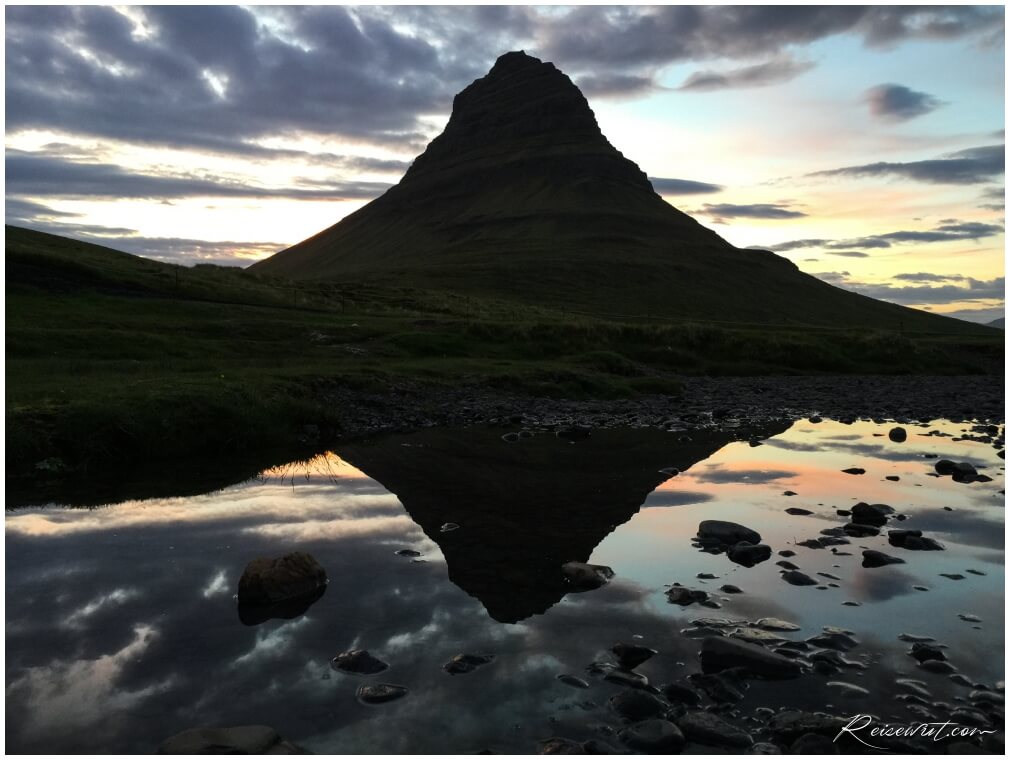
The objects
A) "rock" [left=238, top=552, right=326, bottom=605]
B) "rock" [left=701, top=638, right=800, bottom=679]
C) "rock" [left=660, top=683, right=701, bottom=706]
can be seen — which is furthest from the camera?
"rock" [left=238, top=552, right=326, bottom=605]

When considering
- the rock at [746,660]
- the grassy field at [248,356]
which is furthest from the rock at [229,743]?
the grassy field at [248,356]

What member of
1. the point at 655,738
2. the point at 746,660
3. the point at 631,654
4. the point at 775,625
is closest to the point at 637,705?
the point at 655,738

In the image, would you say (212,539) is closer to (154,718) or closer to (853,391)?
(154,718)

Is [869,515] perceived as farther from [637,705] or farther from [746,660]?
[637,705]

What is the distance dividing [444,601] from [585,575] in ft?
8.85

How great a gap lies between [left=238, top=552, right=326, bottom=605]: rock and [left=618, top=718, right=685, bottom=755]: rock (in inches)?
252

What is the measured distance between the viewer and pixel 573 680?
909cm

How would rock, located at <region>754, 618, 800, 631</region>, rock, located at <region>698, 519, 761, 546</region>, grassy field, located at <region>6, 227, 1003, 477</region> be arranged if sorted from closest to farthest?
rock, located at <region>754, 618, 800, 631</region> < rock, located at <region>698, 519, 761, 546</region> < grassy field, located at <region>6, 227, 1003, 477</region>

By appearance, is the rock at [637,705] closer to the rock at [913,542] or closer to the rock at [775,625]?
the rock at [775,625]

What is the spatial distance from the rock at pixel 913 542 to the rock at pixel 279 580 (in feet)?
39.3

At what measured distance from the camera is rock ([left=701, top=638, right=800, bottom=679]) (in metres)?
9.12

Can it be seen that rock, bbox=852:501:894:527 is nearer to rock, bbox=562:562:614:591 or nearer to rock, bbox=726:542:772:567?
rock, bbox=726:542:772:567

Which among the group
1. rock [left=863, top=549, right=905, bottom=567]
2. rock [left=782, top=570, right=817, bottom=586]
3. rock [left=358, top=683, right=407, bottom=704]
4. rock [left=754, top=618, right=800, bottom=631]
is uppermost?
rock [left=863, top=549, right=905, bottom=567]

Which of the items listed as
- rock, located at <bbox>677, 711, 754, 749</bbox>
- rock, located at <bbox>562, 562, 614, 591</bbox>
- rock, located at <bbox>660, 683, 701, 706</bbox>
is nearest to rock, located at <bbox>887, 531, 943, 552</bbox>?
rock, located at <bbox>562, 562, 614, 591</bbox>
